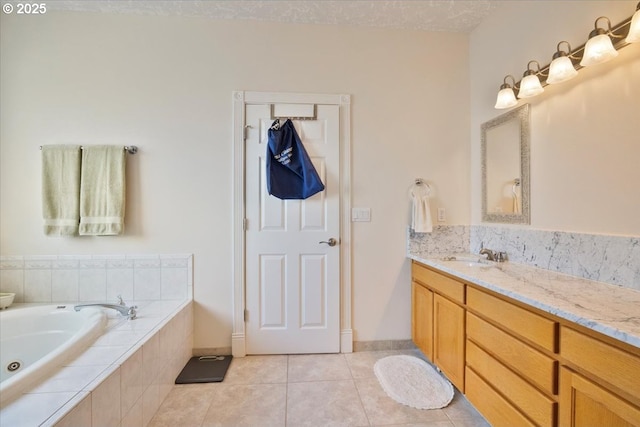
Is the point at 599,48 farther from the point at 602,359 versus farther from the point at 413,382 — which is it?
the point at 413,382

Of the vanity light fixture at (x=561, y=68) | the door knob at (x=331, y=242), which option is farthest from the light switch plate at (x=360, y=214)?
the vanity light fixture at (x=561, y=68)

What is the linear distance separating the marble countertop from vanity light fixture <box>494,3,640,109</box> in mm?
1057

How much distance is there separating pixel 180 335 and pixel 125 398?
2.03 ft

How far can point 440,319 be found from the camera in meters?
1.74

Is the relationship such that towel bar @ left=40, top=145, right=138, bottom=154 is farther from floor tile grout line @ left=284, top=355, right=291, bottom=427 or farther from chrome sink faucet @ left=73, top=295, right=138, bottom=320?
floor tile grout line @ left=284, top=355, right=291, bottom=427

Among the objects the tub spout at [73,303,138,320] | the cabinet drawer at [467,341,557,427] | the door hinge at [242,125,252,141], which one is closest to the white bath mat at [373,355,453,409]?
the cabinet drawer at [467,341,557,427]

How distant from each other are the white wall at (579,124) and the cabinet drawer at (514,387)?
84 cm

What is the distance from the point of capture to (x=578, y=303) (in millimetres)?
977

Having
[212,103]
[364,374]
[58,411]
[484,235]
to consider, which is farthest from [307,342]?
[212,103]

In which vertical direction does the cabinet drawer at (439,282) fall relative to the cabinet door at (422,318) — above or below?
above

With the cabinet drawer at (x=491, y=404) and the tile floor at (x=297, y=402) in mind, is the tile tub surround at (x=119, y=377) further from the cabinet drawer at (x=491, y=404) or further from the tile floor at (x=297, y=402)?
the cabinet drawer at (x=491, y=404)

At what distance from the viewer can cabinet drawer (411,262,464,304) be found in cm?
154

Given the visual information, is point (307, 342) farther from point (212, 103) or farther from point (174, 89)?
point (174, 89)

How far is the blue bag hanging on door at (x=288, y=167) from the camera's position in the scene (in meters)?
2.00
